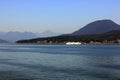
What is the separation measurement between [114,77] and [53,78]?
7534 mm

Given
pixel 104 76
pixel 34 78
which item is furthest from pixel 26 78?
pixel 104 76

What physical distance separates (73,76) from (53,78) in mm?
2972

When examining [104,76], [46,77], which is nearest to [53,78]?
[46,77]

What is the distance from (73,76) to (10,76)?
25.9 feet

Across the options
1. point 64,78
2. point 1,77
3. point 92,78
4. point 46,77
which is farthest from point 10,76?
point 92,78

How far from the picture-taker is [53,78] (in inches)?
1524

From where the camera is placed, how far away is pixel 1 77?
3922 cm

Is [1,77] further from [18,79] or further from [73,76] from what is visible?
[73,76]

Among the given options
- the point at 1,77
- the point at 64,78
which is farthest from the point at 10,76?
the point at 64,78

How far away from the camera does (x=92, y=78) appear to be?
39.1 m

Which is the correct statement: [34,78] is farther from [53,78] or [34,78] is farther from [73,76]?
[73,76]

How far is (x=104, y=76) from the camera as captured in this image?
40.5 meters

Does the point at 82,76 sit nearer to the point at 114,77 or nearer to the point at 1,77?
the point at 114,77

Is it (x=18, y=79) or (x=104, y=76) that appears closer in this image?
(x=18, y=79)
